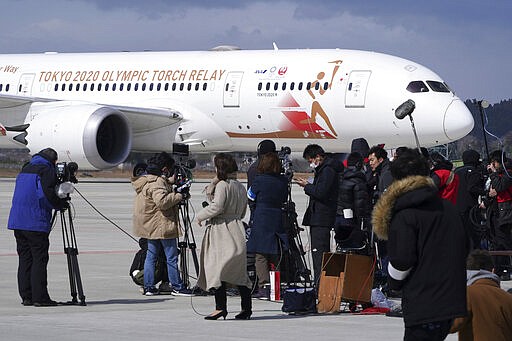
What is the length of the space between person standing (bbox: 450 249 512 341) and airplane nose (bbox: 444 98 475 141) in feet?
74.9

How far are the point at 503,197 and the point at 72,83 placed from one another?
2340 centimetres

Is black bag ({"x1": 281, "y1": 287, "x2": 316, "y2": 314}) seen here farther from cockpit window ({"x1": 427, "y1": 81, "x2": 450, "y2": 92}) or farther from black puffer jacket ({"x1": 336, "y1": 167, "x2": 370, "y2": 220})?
cockpit window ({"x1": 427, "y1": 81, "x2": 450, "y2": 92})

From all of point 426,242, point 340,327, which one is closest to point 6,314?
point 340,327

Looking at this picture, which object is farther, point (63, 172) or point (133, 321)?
point (63, 172)

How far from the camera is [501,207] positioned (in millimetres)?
14789

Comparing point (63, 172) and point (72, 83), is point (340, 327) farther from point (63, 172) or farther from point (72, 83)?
point (72, 83)

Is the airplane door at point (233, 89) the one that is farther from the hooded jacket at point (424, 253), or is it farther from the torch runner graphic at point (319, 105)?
the hooded jacket at point (424, 253)

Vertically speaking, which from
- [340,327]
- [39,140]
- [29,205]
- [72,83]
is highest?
[72,83]

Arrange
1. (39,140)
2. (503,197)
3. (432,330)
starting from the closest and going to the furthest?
1. (432,330)
2. (503,197)
3. (39,140)

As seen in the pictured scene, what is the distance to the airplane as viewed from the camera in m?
30.7

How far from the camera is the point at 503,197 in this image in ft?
48.5

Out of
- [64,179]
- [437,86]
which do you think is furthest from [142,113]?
[64,179]

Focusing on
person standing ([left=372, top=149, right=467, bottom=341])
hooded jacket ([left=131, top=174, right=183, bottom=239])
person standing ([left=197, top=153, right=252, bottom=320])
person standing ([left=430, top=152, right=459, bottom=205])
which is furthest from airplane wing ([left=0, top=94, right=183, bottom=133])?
person standing ([left=372, top=149, right=467, bottom=341])

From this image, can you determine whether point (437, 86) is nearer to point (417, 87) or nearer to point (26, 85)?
point (417, 87)
